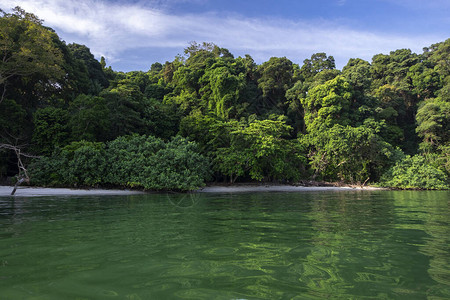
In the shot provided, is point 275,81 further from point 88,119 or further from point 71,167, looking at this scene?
point 71,167

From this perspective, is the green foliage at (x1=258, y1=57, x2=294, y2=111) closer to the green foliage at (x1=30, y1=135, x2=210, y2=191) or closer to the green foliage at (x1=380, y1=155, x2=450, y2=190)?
the green foliage at (x1=380, y1=155, x2=450, y2=190)

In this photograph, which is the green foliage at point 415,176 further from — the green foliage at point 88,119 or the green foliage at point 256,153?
the green foliage at point 88,119

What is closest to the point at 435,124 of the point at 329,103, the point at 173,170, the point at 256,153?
the point at 329,103

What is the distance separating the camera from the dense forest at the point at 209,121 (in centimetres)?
1879

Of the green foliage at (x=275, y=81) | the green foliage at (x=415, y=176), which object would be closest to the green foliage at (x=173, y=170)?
the green foliage at (x=415, y=176)

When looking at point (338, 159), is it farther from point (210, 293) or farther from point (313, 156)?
point (210, 293)

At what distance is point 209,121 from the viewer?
2489cm

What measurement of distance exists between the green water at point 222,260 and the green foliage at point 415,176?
2111 centimetres

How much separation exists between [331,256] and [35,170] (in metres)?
19.8

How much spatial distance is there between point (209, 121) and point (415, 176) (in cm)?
1883


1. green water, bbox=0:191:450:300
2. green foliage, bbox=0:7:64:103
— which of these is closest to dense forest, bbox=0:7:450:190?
green foliage, bbox=0:7:64:103

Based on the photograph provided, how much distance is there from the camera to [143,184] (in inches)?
711

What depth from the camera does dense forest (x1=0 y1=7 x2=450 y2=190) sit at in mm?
18791

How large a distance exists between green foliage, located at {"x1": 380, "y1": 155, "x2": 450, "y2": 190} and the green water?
2111 cm
